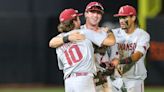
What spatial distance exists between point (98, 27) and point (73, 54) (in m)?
0.52

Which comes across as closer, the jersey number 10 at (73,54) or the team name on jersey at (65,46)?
the jersey number 10 at (73,54)

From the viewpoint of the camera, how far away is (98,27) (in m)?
10.8

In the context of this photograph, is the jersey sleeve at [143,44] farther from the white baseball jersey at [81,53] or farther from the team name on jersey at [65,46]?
the team name on jersey at [65,46]

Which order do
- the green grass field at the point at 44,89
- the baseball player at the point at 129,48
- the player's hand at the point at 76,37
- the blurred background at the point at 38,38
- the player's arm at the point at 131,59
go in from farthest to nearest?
the blurred background at the point at 38,38 → the green grass field at the point at 44,89 → the baseball player at the point at 129,48 → the player's arm at the point at 131,59 → the player's hand at the point at 76,37

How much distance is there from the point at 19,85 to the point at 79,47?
9.62 metres

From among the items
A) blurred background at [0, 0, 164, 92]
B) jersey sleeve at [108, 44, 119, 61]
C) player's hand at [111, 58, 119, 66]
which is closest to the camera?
player's hand at [111, 58, 119, 66]

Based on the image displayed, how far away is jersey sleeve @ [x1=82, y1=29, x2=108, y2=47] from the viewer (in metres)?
10.5

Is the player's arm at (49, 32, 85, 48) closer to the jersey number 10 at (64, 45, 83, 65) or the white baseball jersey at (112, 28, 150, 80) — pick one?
the jersey number 10 at (64, 45, 83, 65)

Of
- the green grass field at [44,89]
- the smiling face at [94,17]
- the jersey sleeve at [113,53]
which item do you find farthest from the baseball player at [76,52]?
the green grass field at [44,89]

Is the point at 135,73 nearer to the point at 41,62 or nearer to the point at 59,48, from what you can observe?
the point at 59,48

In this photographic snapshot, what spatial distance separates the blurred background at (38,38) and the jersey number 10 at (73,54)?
8.92m

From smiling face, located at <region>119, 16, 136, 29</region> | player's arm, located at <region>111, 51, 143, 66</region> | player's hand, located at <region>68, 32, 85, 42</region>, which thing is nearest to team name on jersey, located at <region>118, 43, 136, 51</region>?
smiling face, located at <region>119, 16, 136, 29</region>

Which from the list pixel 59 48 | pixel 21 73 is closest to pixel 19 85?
pixel 21 73

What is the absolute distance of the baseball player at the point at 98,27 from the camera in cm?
1069
